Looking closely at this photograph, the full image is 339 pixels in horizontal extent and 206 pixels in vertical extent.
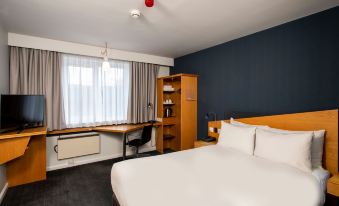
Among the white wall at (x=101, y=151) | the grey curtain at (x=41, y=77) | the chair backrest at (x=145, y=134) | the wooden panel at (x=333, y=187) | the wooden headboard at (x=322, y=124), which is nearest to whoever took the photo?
the wooden panel at (x=333, y=187)

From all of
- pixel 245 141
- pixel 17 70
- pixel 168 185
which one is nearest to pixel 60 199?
pixel 168 185

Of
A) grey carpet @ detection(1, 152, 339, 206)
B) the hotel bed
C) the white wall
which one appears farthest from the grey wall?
the hotel bed

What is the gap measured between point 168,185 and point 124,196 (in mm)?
394

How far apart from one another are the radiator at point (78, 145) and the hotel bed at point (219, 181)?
195cm

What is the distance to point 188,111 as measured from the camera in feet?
13.8

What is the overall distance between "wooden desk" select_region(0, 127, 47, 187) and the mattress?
4.93 feet

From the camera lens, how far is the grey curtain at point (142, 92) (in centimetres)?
436

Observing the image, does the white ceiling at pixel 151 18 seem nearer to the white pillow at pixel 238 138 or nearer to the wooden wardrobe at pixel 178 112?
the wooden wardrobe at pixel 178 112

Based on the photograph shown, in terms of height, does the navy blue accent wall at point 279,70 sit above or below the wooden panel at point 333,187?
above

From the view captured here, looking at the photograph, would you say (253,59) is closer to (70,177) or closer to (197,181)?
(197,181)

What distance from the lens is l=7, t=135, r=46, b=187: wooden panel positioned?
2826mm

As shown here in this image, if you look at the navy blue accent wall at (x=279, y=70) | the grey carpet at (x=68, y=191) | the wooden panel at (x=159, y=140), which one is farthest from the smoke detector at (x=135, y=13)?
the wooden panel at (x=159, y=140)

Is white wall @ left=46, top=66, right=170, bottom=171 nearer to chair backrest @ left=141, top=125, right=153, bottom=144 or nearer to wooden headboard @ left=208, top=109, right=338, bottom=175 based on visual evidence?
chair backrest @ left=141, top=125, right=153, bottom=144

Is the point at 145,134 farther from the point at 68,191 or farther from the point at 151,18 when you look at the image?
the point at 151,18
